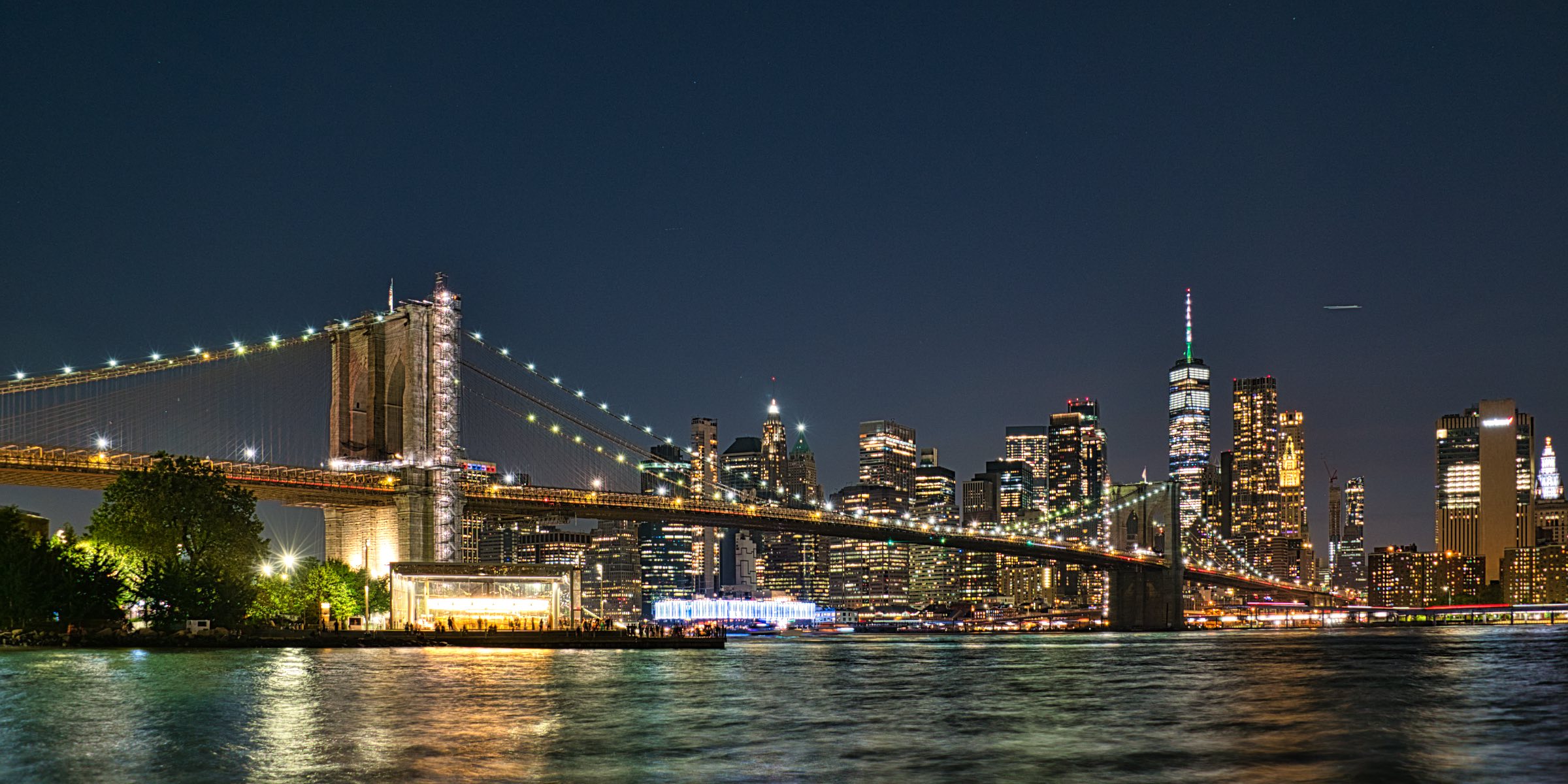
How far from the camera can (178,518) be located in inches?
2790

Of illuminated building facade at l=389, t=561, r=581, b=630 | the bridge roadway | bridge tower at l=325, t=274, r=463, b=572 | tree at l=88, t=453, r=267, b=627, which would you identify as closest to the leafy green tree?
tree at l=88, t=453, r=267, b=627

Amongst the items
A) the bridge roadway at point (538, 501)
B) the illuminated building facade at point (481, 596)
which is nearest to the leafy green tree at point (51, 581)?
the bridge roadway at point (538, 501)

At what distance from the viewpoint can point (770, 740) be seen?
109 ft

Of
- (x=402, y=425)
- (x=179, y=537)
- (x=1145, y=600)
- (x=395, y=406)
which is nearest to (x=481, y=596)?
(x=402, y=425)

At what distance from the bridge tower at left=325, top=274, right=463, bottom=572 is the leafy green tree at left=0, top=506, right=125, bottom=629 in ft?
52.1

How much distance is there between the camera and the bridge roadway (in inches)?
2876

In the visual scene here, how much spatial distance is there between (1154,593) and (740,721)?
120 meters

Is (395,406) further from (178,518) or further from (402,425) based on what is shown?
(178,518)

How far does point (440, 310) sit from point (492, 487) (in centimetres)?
1179

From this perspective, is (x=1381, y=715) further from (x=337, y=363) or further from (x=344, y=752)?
(x=337, y=363)

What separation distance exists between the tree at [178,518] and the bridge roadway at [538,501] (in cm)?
264

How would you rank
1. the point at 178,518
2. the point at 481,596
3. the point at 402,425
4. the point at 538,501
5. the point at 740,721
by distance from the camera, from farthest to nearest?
the point at 538,501
the point at 402,425
the point at 481,596
the point at 178,518
the point at 740,721

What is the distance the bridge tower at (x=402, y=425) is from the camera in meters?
81.5

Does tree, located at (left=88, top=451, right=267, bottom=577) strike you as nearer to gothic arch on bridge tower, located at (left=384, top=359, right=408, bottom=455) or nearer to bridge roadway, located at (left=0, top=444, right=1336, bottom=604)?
bridge roadway, located at (left=0, top=444, right=1336, bottom=604)
